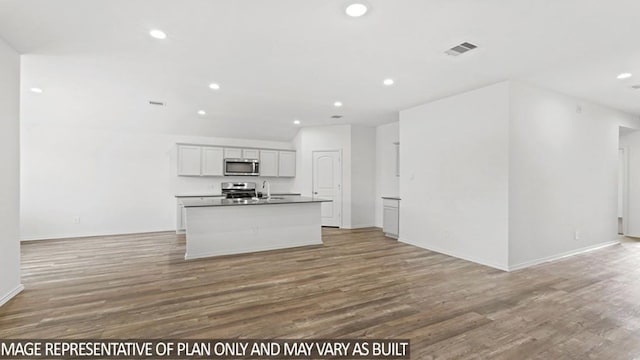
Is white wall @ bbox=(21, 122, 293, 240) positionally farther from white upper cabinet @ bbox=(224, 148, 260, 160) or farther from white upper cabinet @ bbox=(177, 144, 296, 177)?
white upper cabinet @ bbox=(224, 148, 260, 160)

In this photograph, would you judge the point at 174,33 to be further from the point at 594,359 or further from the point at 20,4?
the point at 594,359

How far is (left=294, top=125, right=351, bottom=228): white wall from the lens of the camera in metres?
7.20

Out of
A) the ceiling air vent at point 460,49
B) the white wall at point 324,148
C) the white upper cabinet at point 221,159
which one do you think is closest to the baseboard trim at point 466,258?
the white wall at point 324,148

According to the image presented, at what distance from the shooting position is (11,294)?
289 cm

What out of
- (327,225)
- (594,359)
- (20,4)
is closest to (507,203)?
(594,359)

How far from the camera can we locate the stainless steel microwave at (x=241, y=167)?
7.16 m

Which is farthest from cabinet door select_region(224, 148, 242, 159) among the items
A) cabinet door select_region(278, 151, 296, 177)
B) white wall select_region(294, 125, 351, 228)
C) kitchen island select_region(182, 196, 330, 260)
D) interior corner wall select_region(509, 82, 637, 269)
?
interior corner wall select_region(509, 82, 637, 269)

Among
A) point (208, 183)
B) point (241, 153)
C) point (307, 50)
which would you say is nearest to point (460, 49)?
point (307, 50)

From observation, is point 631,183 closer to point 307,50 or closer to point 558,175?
point 558,175

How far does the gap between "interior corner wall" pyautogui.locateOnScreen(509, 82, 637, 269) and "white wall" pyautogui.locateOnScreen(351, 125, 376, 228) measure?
3.82 metres

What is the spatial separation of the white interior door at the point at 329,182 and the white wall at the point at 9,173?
216 inches

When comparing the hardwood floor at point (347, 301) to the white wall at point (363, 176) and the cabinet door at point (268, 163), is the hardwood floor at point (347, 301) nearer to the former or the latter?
the white wall at point (363, 176)

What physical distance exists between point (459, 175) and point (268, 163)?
4.91 meters

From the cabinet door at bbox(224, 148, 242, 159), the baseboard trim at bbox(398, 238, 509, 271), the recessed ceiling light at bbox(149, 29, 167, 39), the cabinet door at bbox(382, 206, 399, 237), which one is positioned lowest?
the baseboard trim at bbox(398, 238, 509, 271)
